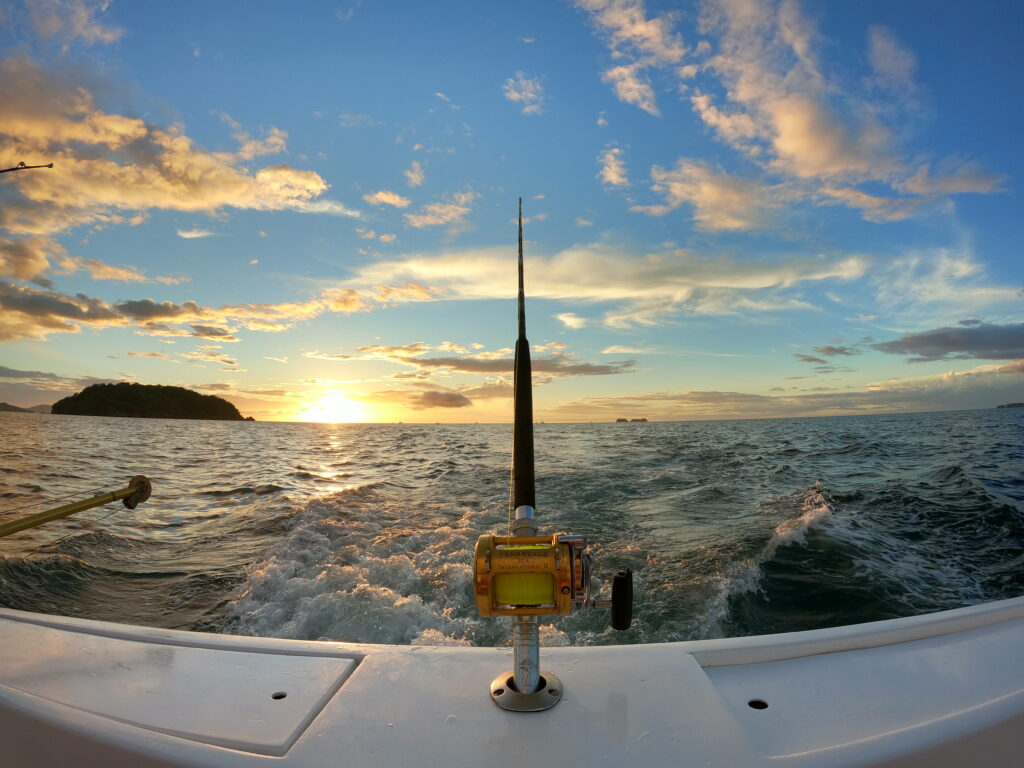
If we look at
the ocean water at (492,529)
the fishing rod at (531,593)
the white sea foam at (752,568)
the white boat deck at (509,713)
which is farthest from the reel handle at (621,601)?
Answer: the white sea foam at (752,568)

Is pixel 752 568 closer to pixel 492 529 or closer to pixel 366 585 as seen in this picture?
pixel 492 529

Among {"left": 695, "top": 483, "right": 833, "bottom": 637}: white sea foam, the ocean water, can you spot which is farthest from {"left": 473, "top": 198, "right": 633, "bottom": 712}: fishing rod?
{"left": 695, "top": 483, "right": 833, "bottom": 637}: white sea foam

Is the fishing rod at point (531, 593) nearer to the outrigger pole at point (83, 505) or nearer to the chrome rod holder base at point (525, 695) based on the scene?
the chrome rod holder base at point (525, 695)

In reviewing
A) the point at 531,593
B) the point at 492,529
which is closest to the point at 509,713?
the point at 531,593

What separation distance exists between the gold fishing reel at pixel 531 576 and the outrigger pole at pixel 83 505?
5.25ft

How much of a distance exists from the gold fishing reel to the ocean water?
85.6 inches

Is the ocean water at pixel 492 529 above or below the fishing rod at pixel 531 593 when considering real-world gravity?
below

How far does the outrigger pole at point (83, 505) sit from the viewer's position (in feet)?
6.06

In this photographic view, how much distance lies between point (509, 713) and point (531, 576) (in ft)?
1.13

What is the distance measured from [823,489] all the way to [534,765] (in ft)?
27.4

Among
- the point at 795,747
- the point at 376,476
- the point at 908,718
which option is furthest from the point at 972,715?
the point at 376,476

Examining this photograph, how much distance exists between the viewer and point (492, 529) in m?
5.93

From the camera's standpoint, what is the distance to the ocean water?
11.9 feet

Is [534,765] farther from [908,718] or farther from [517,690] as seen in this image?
[908,718]
